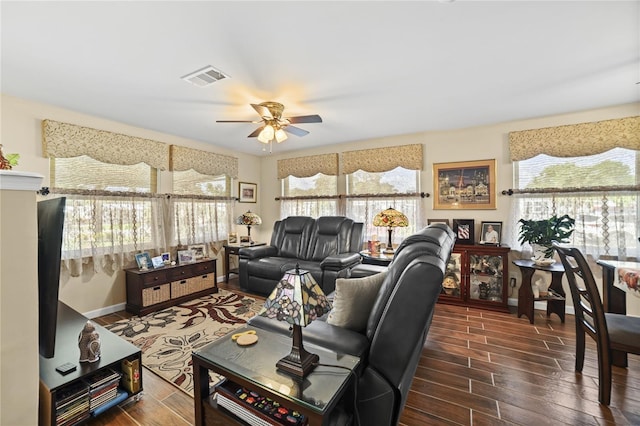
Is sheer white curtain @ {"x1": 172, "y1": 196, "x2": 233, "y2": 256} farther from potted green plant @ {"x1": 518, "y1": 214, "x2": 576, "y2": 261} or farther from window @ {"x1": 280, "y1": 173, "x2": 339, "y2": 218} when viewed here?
potted green plant @ {"x1": 518, "y1": 214, "x2": 576, "y2": 261}

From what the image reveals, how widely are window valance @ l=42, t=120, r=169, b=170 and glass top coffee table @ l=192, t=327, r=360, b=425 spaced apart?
10.5 feet

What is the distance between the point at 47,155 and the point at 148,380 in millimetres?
2701

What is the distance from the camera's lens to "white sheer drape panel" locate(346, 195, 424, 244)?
13.8 ft

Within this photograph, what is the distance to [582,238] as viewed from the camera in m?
3.23

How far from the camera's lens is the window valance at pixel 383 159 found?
4.18m

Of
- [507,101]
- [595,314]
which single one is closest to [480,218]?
[507,101]

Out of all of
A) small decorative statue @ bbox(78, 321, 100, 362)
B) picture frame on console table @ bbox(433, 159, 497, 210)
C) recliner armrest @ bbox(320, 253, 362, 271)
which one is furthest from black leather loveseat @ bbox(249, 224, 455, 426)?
picture frame on console table @ bbox(433, 159, 497, 210)

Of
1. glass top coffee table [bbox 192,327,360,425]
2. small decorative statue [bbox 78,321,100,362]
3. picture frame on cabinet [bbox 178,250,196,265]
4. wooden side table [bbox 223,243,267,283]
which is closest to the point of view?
glass top coffee table [bbox 192,327,360,425]

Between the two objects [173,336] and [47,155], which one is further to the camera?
[47,155]

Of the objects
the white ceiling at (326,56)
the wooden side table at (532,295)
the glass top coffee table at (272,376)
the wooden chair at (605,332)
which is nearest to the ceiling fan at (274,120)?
the white ceiling at (326,56)

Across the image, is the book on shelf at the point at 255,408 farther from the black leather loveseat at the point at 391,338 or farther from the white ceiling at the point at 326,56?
the white ceiling at the point at 326,56

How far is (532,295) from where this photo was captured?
3.07m

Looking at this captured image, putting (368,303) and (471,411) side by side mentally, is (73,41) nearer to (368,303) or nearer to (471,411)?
(368,303)

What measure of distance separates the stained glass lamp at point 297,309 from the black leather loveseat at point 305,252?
7.34 ft
